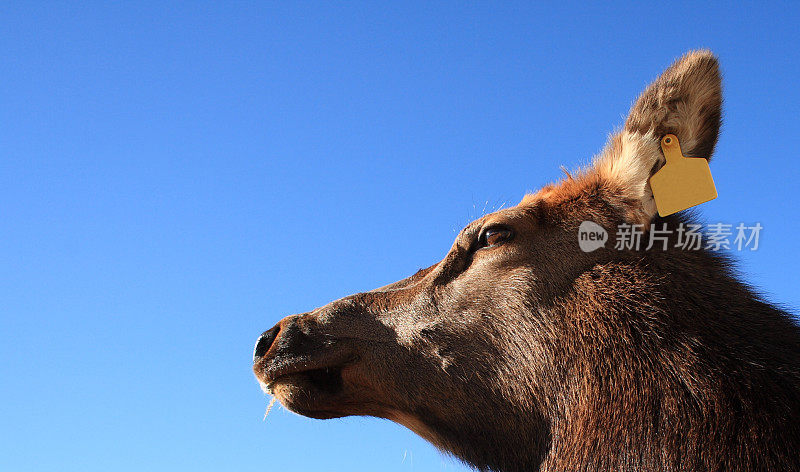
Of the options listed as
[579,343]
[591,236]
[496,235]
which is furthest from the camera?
[496,235]

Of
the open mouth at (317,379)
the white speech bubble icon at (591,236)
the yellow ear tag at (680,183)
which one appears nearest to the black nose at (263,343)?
the open mouth at (317,379)

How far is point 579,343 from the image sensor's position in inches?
169

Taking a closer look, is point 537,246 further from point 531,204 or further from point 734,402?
point 734,402

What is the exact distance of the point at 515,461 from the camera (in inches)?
175

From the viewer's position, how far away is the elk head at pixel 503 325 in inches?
172

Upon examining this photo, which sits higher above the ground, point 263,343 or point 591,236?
point 263,343

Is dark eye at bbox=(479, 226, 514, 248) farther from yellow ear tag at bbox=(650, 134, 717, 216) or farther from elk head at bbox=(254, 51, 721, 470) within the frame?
yellow ear tag at bbox=(650, 134, 717, 216)

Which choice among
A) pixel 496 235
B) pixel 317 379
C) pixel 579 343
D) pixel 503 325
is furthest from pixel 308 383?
pixel 579 343

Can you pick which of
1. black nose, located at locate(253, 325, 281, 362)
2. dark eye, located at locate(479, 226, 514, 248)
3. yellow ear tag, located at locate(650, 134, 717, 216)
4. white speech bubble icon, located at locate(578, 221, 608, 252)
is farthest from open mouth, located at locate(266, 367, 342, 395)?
yellow ear tag, located at locate(650, 134, 717, 216)

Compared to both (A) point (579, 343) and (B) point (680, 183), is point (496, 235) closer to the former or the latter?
(A) point (579, 343)

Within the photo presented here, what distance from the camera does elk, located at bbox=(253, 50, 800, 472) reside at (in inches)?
153

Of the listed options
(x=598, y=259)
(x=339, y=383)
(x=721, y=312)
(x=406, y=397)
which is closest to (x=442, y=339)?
(x=406, y=397)

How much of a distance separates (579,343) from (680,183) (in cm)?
130

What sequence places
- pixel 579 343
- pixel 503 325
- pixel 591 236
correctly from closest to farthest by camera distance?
pixel 579 343 < pixel 503 325 < pixel 591 236
